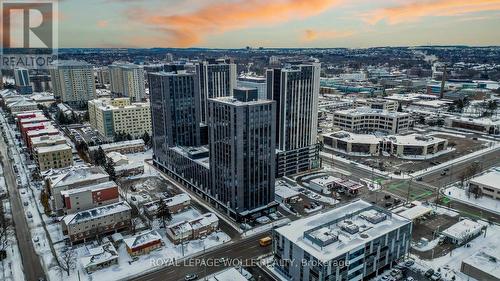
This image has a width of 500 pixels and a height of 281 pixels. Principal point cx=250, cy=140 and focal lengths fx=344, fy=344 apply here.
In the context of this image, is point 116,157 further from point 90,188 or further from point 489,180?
point 489,180

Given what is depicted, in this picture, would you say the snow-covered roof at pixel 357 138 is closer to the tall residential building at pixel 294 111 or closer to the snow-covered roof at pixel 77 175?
the tall residential building at pixel 294 111

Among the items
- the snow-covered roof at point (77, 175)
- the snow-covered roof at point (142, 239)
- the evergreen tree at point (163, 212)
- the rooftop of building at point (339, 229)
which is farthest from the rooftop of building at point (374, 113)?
the snow-covered roof at point (142, 239)

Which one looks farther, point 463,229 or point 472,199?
point 472,199

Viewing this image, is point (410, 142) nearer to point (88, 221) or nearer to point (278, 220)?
point (278, 220)

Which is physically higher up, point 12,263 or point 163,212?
point 163,212

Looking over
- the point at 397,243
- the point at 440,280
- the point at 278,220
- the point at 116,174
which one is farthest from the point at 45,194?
the point at 440,280

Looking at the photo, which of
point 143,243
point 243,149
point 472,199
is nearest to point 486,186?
point 472,199
